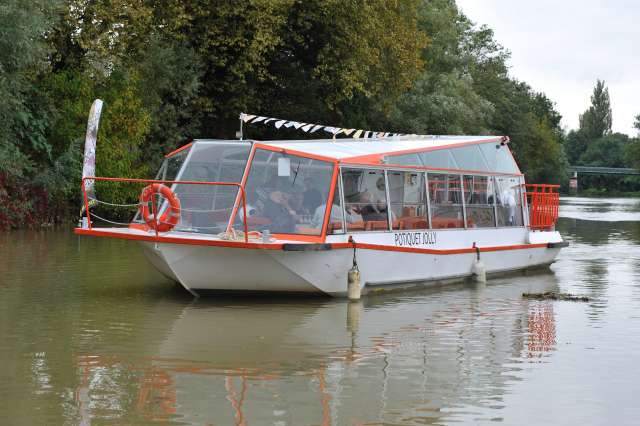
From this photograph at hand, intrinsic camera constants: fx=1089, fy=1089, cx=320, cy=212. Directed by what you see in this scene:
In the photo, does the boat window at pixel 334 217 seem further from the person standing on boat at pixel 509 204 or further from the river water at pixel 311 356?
the person standing on boat at pixel 509 204

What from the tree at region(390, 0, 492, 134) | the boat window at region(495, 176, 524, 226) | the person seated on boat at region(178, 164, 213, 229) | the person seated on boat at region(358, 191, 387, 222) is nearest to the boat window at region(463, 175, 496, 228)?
the boat window at region(495, 176, 524, 226)

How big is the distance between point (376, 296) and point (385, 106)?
32050 mm

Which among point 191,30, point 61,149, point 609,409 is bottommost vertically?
point 609,409

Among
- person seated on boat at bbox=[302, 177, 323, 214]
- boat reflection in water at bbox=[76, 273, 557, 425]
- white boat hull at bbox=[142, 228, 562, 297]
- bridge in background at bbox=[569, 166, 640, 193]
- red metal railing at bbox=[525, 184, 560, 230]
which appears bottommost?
boat reflection in water at bbox=[76, 273, 557, 425]

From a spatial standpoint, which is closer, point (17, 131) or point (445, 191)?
point (445, 191)

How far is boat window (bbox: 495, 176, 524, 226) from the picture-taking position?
23984 millimetres

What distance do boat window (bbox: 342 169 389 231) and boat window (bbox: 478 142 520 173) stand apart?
15.1 ft

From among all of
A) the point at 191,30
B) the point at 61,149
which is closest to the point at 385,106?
the point at 191,30

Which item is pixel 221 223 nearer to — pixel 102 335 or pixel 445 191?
pixel 102 335

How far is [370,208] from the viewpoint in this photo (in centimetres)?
1944

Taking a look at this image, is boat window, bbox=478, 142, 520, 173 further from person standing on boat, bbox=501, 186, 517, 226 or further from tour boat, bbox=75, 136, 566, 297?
tour boat, bbox=75, 136, 566, 297

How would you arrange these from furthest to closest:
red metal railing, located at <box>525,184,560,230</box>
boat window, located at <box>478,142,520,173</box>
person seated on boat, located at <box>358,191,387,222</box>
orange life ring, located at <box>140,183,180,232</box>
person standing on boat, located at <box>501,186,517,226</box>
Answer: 1. red metal railing, located at <box>525,184,560,230</box>
2. person standing on boat, located at <box>501,186,517,226</box>
3. boat window, located at <box>478,142,520,173</box>
4. person seated on boat, located at <box>358,191,387,222</box>
5. orange life ring, located at <box>140,183,180,232</box>

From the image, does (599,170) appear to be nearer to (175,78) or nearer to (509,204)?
(175,78)

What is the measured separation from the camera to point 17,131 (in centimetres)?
3775
